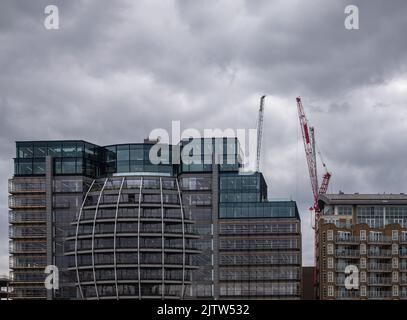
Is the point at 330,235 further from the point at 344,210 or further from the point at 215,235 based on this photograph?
the point at 215,235

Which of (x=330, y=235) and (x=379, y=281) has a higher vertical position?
(x=330, y=235)

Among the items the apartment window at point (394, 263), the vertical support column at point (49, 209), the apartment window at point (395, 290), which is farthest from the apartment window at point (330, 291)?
the vertical support column at point (49, 209)

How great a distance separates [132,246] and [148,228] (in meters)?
5.53

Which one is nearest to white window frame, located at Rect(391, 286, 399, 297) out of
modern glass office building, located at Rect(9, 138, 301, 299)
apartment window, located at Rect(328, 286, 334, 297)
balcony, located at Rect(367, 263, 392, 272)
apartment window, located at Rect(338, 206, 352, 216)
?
balcony, located at Rect(367, 263, 392, 272)

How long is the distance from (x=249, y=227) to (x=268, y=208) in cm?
631

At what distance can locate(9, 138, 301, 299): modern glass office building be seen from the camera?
18138cm

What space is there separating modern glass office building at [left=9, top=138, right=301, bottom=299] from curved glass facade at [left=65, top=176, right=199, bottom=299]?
9.1 inches

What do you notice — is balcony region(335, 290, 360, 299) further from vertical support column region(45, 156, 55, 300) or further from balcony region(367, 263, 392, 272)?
vertical support column region(45, 156, 55, 300)

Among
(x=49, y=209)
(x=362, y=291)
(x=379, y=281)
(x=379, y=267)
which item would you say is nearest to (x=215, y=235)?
(x=362, y=291)

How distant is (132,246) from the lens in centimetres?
18200
